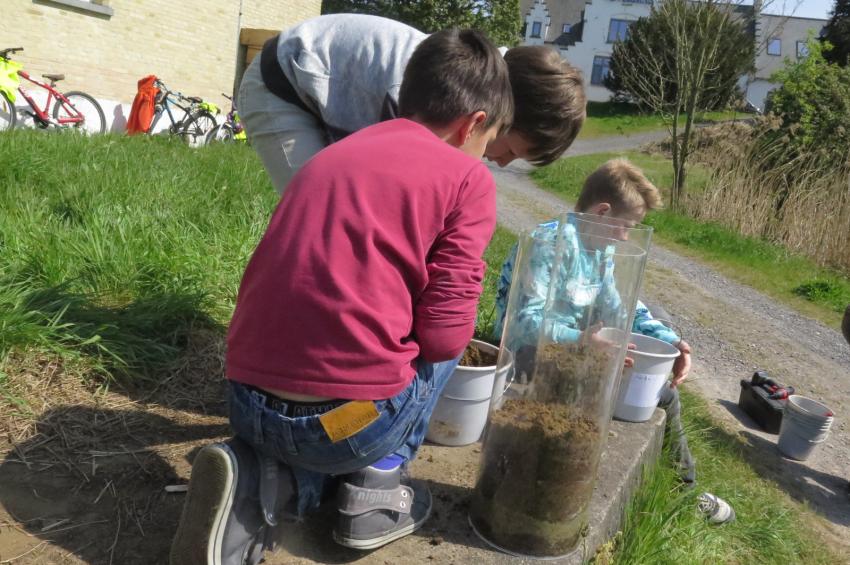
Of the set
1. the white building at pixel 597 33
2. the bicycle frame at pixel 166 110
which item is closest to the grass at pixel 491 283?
the bicycle frame at pixel 166 110

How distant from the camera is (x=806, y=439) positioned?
432cm

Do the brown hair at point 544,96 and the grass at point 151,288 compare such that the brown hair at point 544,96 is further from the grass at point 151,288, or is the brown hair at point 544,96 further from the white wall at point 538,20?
the white wall at point 538,20

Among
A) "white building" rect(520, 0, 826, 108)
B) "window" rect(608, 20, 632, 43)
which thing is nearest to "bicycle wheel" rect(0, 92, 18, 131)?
"white building" rect(520, 0, 826, 108)

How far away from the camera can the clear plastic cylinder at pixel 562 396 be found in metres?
1.91

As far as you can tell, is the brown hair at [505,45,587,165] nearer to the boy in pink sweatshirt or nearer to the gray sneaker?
the boy in pink sweatshirt

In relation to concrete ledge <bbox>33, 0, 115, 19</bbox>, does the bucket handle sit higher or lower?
lower

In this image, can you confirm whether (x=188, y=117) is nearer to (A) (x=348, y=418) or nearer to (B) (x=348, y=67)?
(B) (x=348, y=67)

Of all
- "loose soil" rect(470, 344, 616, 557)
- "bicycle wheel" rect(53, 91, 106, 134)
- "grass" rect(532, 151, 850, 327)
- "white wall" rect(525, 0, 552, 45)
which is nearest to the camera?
"loose soil" rect(470, 344, 616, 557)

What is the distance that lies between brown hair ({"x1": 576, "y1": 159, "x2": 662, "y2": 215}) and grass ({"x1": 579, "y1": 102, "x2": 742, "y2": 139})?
2659 centimetres

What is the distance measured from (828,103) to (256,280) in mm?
12416

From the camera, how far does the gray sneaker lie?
182 centimetres

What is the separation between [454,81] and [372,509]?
113 cm

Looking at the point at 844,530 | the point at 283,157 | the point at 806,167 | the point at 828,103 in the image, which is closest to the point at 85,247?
the point at 283,157

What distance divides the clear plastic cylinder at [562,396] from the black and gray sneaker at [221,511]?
66 centimetres
